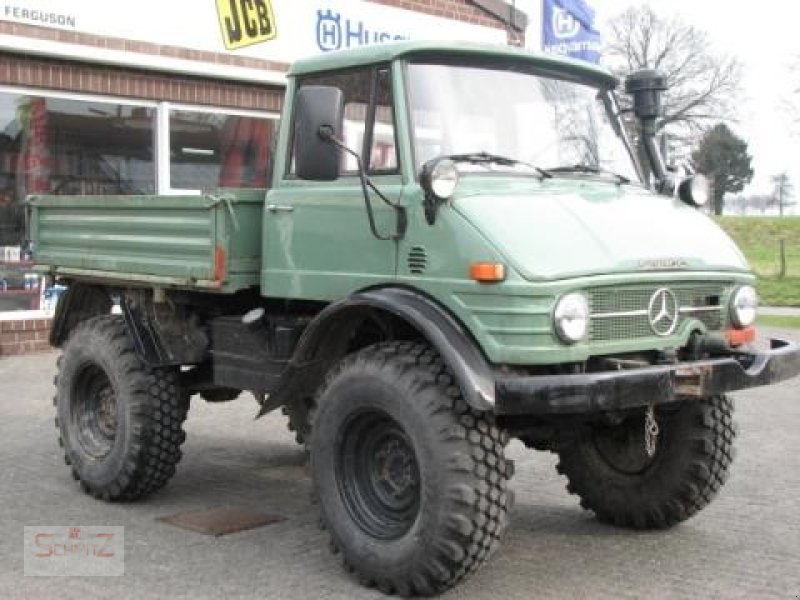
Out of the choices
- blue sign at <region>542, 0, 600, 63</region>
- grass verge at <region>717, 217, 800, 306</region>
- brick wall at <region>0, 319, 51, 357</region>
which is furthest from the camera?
grass verge at <region>717, 217, 800, 306</region>

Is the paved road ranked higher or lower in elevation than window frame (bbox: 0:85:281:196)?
lower

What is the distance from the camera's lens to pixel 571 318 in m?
4.32

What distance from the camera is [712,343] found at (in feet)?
15.9

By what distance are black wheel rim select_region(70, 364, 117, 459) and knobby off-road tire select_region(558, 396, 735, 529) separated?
2.68 meters

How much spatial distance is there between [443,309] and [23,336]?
8.58 metres

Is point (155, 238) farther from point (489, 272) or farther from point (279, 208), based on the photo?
point (489, 272)

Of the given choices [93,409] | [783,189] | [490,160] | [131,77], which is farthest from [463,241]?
[783,189]

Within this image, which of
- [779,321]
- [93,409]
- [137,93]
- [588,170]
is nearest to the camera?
[588,170]

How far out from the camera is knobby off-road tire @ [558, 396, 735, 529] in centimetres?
528

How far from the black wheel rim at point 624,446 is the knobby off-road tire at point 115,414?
234cm

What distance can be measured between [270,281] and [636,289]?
1.89 meters

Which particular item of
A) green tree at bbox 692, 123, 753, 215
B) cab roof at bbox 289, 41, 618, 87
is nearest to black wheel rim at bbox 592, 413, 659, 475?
cab roof at bbox 289, 41, 618, 87

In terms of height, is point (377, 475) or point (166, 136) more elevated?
point (166, 136)

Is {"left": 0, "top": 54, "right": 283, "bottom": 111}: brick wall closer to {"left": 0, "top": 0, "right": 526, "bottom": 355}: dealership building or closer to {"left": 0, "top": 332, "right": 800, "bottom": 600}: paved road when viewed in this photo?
{"left": 0, "top": 0, "right": 526, "bottom": 355}: dealership building
